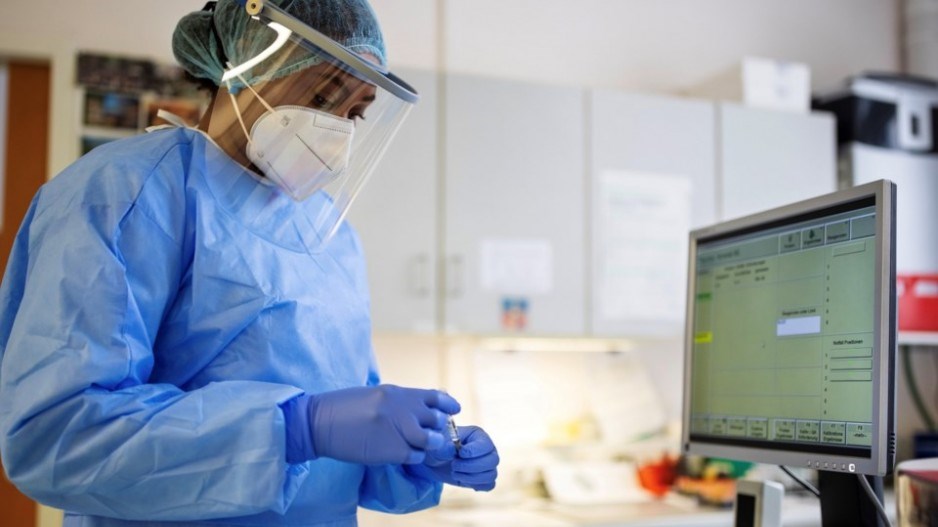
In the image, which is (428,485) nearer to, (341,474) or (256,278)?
(341,474)

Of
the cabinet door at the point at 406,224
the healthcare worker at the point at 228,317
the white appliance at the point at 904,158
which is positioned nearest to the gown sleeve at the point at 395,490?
the healthcare worker at the point at 228,317

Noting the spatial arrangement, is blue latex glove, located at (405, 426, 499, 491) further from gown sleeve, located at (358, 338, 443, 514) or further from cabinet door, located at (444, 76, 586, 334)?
cabinet door, located at (444, 76, 586, 334)

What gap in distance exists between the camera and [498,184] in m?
2.90

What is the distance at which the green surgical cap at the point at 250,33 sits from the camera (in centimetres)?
121

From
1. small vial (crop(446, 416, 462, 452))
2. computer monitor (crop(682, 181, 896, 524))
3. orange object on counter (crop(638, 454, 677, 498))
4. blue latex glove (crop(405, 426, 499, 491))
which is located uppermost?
computer monitor (crop(682, 181, 896, 524))

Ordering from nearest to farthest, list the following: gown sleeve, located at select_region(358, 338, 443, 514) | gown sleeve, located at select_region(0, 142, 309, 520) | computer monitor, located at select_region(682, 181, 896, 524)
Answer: gown sleeve, located at select_region(0, 142, 309, 520), computer monitor, located at select_region(682, 181, 896, 524), gown sleeve, located at select_region(358, 338, 443, 514)

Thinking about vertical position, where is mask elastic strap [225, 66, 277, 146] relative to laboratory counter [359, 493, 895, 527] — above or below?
above

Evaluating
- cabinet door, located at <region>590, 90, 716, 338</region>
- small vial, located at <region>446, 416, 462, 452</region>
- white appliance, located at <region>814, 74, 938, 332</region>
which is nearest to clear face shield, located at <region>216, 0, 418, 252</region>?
small vial, located at <region>446, 416, 462, 452</region>

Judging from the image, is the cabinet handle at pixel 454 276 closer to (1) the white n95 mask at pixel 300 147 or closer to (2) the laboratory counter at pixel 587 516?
(2) the laboratory counter at pixel 587 516

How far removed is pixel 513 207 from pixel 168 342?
1807 millimetres

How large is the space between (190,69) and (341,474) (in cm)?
63

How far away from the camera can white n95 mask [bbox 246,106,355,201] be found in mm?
1242

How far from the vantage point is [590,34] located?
3.51 m

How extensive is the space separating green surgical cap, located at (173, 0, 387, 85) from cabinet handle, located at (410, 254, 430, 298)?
142cm
